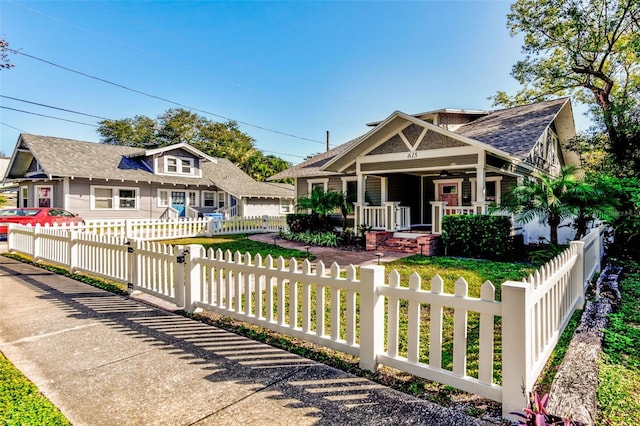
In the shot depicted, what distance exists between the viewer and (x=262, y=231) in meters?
18.5

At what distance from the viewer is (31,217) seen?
49.8ft

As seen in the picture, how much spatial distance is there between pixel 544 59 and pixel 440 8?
11521 mm

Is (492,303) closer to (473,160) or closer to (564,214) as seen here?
(564,214)

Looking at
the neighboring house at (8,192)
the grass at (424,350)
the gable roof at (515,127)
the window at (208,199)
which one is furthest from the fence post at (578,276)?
the neighboring house at (8,192)

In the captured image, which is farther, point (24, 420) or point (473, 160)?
point (473, 160)

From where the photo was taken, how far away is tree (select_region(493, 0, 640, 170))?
1540 centimetres

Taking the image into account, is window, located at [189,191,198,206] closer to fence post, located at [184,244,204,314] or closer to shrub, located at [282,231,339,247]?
shrub, located at [282,231,339,247]

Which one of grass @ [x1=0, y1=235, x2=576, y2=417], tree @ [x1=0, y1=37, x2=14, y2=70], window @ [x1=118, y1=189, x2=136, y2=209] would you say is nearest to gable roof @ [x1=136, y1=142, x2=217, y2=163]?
window @ [x1=118, y1=189, x2=136, y2=209]

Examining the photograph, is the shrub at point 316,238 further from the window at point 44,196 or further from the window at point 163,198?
the window at point 44,196

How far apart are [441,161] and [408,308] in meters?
8.54

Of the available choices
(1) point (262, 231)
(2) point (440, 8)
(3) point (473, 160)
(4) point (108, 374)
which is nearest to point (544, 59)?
(2) point (440, 8)

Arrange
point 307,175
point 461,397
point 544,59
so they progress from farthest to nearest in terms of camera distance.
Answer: point 544,59, point 307,175, point 461,397

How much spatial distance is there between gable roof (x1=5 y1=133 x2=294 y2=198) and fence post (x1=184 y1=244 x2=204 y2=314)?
17439 millimetres

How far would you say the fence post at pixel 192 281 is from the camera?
4637 millimetres
